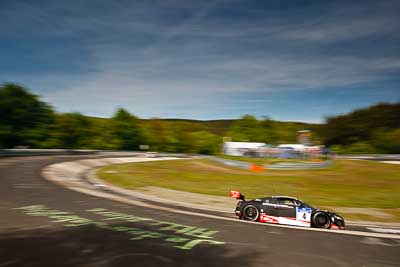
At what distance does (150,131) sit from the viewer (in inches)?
4158

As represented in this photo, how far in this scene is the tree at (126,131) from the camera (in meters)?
89.2

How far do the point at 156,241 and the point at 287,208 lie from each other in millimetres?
6135

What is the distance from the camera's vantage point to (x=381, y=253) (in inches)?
398

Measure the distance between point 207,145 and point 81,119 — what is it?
41.2 metres

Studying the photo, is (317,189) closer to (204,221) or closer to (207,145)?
(204,221)

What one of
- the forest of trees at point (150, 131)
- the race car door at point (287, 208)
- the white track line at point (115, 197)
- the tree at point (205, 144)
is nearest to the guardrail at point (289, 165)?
the white track line at point (115, 197)

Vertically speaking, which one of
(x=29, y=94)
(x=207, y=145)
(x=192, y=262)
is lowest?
(x=192, y=262)

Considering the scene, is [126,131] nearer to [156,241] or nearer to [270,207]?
[270,207]

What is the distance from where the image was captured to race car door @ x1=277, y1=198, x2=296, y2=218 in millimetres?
13805

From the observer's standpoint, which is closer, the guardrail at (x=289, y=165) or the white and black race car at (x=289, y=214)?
the white and black race car at (x=289, y=214)

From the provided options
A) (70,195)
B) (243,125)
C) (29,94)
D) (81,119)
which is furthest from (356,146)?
(70,195)

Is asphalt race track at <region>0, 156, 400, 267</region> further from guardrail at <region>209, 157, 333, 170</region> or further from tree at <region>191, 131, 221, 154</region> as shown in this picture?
tree at <region>191, 131, 221, 154</region>

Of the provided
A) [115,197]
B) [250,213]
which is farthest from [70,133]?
[250,213]

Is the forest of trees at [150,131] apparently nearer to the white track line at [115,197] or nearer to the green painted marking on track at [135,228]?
the white track line at [115,197]
